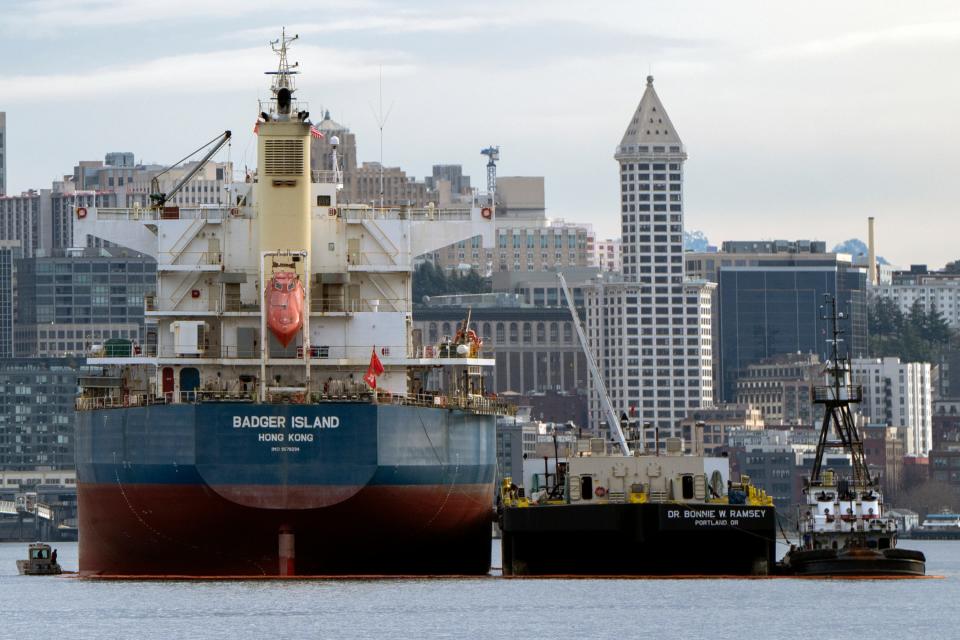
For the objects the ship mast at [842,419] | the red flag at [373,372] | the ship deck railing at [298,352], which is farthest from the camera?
the ship mast at [842,419]

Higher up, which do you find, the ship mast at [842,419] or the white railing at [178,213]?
the white railing at [178,213]

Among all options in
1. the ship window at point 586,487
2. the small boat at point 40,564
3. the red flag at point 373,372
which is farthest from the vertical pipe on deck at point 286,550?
the small boat at point 40,564

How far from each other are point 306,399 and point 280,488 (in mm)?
2672

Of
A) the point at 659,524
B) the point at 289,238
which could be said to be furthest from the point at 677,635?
the point at 289,238

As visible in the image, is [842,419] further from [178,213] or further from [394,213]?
[178,213]

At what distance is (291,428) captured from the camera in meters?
87.1

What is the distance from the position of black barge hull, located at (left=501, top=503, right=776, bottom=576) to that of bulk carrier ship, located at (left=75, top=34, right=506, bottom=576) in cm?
281

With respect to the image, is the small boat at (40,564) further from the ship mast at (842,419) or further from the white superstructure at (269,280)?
the ship mast at (842,419)

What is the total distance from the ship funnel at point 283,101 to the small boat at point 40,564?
2309 centimetres

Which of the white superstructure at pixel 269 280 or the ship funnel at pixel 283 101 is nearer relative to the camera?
the white superstructure at pixel 269 280

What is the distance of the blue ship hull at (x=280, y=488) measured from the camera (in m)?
86.9

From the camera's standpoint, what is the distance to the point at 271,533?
8744cm

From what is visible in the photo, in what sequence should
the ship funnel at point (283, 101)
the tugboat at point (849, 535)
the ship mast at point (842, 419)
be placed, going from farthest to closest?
the ship mast at point (842, 419), the ship funnel at point (283, 101), the tugboat at point (849, 535)

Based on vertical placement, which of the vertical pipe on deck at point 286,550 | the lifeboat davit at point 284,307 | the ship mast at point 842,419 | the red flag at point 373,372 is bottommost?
the vertical pipe on deck at point 286,550
